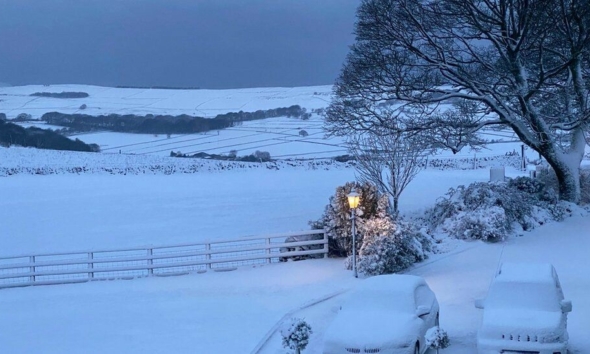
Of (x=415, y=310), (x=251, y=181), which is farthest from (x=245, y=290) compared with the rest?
(x=251, y=181)

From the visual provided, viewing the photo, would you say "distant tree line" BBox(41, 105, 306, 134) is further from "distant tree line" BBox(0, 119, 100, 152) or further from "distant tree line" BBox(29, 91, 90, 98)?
"distant tree line" BBox(29, 91, 90, 98)

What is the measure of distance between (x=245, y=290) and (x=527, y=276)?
7384 millimetres

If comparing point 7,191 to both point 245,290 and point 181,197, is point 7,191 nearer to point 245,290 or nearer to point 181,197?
point 181,197

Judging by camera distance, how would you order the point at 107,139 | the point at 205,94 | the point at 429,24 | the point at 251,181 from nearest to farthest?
the point at 429,24 → the point at 251,181 → the point at 107,139 → the point at 205,94

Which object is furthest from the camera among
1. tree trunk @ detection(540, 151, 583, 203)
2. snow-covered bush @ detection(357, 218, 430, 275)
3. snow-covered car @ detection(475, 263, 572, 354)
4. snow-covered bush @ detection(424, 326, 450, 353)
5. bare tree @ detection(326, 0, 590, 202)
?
tree trunk @ detection(540, 151, 583, 203)

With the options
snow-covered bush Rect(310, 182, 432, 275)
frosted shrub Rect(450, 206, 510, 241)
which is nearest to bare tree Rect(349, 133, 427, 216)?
frosted shrub Rect(450, 206, 510, 241)

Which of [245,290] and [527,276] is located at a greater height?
[527,276]

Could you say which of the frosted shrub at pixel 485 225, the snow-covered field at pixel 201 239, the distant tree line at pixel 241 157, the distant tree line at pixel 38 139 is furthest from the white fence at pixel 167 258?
the distant tree line at pixel 38 139

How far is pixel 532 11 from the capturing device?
19.3 meters

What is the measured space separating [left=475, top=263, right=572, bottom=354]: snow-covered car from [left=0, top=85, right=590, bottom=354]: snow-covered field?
3.33 ft

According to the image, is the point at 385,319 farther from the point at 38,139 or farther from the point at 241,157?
the point at 38,139

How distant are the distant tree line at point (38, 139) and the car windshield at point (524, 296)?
60.5 meters

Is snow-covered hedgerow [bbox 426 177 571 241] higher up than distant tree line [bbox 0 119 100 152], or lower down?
lower down

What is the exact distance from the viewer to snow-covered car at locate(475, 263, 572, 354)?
8.61 metres
